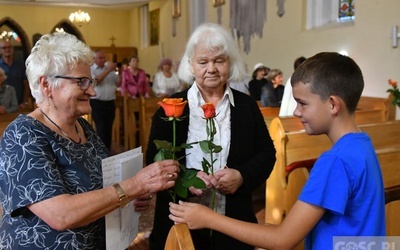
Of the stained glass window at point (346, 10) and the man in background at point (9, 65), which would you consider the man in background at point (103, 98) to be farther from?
the stained glass window at point (346, 10)

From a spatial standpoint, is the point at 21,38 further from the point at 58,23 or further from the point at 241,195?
the point at 241,195

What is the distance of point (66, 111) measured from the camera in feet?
4.99

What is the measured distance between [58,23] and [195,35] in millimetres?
15594

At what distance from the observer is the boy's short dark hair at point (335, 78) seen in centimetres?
121

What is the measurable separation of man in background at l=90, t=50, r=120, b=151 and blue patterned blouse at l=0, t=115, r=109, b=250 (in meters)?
4.97

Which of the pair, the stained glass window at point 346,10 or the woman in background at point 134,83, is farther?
the woman in background at point 134,83

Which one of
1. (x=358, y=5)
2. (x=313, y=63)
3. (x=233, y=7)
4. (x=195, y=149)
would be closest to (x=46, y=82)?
(x=195, y=149)

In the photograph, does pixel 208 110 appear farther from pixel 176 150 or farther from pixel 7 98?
pixel 7 98

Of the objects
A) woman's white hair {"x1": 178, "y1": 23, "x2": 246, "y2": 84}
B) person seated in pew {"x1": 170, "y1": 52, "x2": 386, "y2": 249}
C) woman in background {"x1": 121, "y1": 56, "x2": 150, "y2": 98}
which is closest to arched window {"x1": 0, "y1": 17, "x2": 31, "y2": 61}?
woman in background {"x1": 121, "y1": 56, "x2": 150, "y2": 98}

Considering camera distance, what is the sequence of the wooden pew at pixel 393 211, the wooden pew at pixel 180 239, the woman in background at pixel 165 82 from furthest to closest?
the woman in background at pixel 165 82 → the wooden pew at pixel 393 211 → the wooden pew at pixel 180 239

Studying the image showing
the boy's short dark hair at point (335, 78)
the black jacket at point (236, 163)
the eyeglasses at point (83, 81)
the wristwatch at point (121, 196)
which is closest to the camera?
the boy's short dark hair at point (335, 78)

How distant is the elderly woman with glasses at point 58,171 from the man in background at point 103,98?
4.87m

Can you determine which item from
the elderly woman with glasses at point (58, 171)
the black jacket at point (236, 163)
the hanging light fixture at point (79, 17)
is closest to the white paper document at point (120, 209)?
the elderly woman with glasses at point (58, 171)

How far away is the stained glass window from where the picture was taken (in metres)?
6.98
